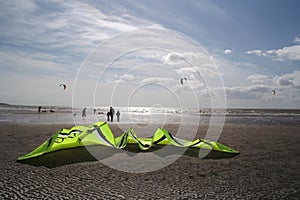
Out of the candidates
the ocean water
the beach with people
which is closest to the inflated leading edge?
the beach with people

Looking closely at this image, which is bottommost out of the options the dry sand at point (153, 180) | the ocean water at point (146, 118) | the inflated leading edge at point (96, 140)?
the ocean water at point (146, 118)

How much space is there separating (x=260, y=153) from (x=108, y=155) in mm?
4301

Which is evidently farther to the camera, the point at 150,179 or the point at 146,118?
the point at 146,118

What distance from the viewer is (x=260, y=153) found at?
686cm

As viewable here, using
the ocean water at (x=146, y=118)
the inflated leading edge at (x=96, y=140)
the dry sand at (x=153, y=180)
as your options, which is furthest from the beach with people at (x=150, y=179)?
the ocean water at (x=146, y=118)

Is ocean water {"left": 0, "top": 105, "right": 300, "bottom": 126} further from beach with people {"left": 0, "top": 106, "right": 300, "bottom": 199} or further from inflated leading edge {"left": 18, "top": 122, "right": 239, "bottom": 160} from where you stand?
beach with people {"left": 0, "top": 106, "right": 300, "bottom": 199}

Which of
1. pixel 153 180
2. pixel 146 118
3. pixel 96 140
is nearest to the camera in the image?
pixel 153 180

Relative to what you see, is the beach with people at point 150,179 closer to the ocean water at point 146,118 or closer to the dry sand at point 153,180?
the dry sand at point 153,180

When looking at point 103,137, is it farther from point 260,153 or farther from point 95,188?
point 260,153

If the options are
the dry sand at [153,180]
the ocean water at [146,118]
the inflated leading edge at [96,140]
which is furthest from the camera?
the ocean water at [146,118]

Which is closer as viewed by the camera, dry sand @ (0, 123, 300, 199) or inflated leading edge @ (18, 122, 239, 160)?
dry sand @ (0, 123, 300, 199)

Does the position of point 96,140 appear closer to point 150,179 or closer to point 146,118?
point 150,179

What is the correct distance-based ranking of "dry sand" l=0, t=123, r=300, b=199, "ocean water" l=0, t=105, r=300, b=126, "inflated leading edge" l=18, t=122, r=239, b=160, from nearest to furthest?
1. "dry sand" l=0, t=123, r=300, b=199
2. "inflated leading edge" l=18, t=122, r=239, b=160
3. "ocean water" l=0, t=105, r=300, b=126

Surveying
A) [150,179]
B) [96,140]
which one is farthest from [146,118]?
[150,179]
